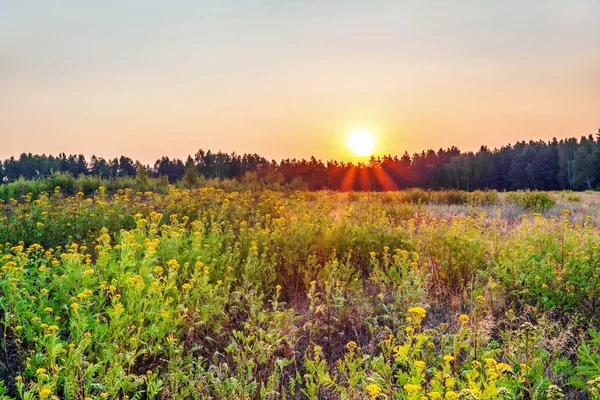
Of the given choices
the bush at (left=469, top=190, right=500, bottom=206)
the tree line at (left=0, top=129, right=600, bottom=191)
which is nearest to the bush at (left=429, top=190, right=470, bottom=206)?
the bush at (left=469, top=190, right=500, bottom=206)

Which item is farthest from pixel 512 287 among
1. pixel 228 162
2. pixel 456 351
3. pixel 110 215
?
pixel 228 162

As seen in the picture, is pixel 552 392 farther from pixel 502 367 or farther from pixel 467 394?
pixel 467 394

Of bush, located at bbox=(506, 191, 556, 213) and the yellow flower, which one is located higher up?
bush, located at bbox=(506, 191, 556, 213)

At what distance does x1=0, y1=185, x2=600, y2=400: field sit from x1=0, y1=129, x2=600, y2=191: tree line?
45.6 metres

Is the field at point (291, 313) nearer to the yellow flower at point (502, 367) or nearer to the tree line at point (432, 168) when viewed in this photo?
the yellow flower at point (502, 367)

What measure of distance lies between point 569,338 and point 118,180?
44.6 feet

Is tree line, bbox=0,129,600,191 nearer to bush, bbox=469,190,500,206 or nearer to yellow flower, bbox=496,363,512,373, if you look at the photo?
bush, bbox=469,190,500,206

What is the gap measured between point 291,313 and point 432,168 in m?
77.1

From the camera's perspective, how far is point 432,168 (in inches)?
2997

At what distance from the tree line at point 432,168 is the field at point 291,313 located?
45598 mm

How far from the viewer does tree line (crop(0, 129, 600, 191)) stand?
2285 inches

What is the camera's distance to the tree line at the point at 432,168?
58031 mm

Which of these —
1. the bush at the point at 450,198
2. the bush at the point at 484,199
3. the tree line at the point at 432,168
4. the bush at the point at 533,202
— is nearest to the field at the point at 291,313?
the bush at the point at 533,202

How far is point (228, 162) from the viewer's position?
2928 inches
